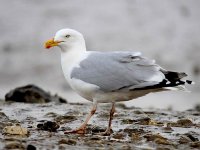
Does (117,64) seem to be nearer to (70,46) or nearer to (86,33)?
(70,46)

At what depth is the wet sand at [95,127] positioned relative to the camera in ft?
21.1

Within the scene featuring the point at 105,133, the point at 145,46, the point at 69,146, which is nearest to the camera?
the point at 69,146

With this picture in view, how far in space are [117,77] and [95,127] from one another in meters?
0.84

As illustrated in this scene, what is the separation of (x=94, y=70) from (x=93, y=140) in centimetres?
94

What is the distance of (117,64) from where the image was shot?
723 cm

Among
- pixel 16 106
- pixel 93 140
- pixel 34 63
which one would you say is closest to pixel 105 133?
pixel 93 140

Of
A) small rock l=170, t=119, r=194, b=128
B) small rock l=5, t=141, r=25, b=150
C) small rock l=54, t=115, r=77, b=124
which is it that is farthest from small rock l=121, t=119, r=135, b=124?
small rock l=5, t=141, r=25, b=150

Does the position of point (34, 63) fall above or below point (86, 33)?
below

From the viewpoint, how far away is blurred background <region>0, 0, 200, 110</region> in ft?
55.1

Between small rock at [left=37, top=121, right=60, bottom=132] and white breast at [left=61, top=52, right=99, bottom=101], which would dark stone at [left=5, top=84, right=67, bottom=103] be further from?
small rock at [left=37, top=121, right=60, bottom=132]

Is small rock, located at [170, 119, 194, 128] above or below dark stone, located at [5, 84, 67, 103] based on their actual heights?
below

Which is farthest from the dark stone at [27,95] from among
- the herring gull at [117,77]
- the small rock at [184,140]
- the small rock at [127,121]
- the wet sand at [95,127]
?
the small rock at [184,140]

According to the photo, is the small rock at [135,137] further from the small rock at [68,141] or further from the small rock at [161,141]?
the small rock at [68,141]

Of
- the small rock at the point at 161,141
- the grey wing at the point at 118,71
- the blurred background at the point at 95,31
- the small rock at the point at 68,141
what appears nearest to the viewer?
the small rock at the point at 68,141
